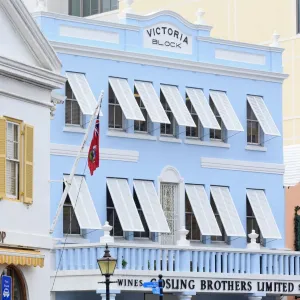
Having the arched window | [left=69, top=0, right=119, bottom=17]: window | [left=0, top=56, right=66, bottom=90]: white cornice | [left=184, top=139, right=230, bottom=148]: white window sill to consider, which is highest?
[left=69, top=0, right=119, bottom=17]: window

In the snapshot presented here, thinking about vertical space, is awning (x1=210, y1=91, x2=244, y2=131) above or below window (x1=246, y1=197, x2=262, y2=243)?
above

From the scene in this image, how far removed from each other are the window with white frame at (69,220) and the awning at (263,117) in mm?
6714

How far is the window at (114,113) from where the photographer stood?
4475cm

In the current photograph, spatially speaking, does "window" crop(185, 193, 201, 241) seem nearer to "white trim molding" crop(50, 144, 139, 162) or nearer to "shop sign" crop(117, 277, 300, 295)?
"shop sign" crop(117, 277, 300, 295)

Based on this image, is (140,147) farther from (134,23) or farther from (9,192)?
(9,192)

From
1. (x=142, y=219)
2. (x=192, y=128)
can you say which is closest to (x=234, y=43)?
(x=192, y=128)

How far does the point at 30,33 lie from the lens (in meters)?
35.2

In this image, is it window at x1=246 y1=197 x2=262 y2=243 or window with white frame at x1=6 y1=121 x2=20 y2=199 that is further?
window at x1=246 y1=197 x2=262 y2=243

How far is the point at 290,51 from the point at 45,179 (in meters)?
25.1

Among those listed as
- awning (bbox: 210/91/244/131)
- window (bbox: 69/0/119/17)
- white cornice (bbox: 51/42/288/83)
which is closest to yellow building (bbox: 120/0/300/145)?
window (bbox: 69/0/119/17)

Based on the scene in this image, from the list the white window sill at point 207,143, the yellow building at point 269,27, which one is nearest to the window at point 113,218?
the white window sill at point 207,143

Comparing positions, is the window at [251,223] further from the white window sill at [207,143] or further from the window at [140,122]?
the window at [140,122]

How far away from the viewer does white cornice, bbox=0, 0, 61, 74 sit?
3469cm

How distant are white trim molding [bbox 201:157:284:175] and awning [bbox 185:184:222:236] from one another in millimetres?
946
